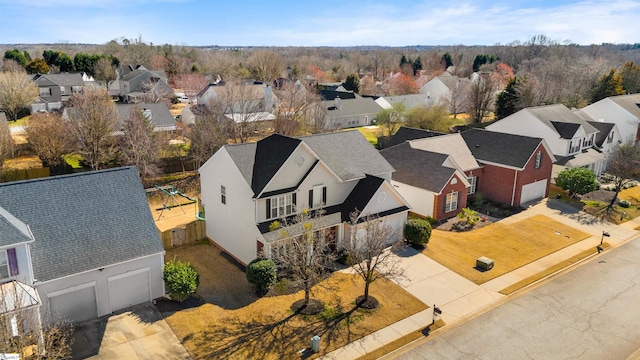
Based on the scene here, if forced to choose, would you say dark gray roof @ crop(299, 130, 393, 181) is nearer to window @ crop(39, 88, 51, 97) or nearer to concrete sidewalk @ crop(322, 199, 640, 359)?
concrete sidewalk @ crop(322, 199, 640, 359)

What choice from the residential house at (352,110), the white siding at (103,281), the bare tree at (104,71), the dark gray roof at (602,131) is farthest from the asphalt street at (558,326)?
the bare tree at (104,71)

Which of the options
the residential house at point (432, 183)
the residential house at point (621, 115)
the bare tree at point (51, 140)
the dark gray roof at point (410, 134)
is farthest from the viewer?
the residential house at point (621, 115)

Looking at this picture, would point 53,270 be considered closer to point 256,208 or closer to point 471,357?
point 256,208

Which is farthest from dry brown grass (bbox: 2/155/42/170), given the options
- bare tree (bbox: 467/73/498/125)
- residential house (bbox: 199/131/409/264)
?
bare tree (bbox: 467/73/498/125)

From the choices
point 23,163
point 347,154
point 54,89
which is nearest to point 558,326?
point 347,154

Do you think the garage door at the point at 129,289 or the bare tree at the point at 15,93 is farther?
the bare tree at the point at 15,93

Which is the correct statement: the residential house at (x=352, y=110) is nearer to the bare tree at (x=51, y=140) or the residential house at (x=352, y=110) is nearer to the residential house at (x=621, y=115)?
the residential house at (x=621, y=115)

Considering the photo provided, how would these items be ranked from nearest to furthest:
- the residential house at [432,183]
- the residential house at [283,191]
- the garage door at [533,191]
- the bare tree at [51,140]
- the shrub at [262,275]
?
the shrub at [262,275] < the residential house at [283,191] < the residential house at [432,183] < the garage door at [533,191] < the bare tree at [51,140]

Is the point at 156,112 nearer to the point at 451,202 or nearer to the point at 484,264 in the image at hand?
the point at 451,202
